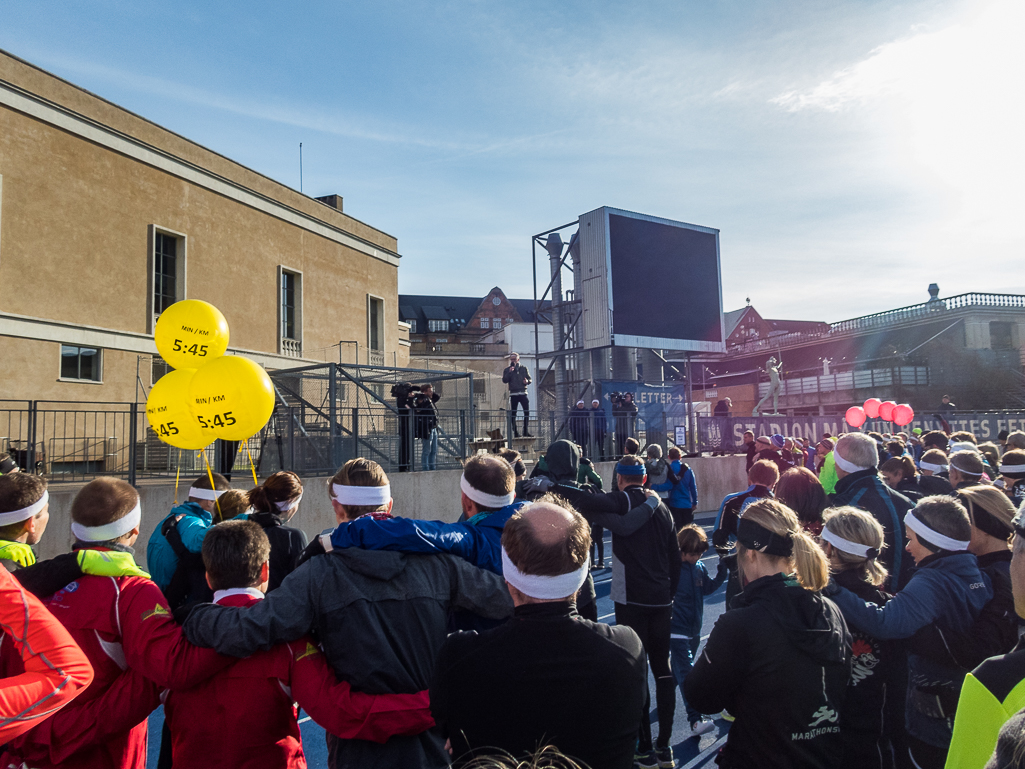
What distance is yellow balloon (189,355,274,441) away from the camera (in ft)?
15.6

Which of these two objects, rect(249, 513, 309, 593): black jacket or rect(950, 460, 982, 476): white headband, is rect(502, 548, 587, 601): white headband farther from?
rect(950, 460, 982, 476): white headband

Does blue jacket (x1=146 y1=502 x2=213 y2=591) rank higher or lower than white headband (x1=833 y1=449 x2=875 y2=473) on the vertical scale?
lower

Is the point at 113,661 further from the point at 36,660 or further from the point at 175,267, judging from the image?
the point at 175,267

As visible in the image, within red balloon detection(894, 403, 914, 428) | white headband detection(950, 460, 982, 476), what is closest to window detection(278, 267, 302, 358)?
red balloon detection(894, 403, 914, 428)

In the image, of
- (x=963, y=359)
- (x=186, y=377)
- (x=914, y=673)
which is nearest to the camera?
(x=914, y=673)

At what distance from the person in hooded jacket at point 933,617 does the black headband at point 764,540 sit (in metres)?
0.50

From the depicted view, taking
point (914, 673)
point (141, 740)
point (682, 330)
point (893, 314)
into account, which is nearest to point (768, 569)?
point (914, 673)

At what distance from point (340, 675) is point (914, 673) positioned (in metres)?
2.64

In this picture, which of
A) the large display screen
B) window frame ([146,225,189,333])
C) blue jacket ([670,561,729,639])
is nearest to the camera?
blue jacket ([670,561,729,639])

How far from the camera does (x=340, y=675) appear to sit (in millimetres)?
2592

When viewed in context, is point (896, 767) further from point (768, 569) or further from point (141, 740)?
point (141, 740)

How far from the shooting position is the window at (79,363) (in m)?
17.8

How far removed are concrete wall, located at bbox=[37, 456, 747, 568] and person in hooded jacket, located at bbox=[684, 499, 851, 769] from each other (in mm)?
7771

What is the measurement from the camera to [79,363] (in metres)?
18.2
